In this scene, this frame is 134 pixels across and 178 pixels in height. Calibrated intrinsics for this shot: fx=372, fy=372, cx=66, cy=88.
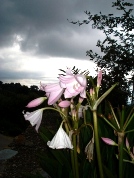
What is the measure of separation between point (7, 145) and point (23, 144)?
51 cm

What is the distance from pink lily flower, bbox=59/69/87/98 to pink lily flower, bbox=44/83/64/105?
0.04 m

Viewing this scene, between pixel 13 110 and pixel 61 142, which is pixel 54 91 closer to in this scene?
pixel 61 142

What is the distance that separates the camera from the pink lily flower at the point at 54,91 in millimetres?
1426

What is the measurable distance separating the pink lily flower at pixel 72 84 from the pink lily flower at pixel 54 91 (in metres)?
0.04

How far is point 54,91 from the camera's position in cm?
144

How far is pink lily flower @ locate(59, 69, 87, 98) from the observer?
1.37m

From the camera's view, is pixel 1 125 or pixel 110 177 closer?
pixel 110 177

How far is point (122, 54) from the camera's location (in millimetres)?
7258

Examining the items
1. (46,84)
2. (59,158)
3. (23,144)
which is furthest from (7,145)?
(46,84)

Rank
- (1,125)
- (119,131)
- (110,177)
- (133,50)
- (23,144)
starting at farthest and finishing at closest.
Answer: (1,125)
(23,144)
(133,50)
(110,177)
(119,131)

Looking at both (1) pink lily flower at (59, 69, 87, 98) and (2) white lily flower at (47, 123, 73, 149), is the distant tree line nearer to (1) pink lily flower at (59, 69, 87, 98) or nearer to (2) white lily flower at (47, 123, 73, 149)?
(2) white lily flower at (47, 123, 73, 149)

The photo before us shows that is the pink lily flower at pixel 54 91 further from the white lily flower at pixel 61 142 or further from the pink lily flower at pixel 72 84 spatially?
the white lily flower at pixel 61 142

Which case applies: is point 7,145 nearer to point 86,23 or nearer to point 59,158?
point 86,23

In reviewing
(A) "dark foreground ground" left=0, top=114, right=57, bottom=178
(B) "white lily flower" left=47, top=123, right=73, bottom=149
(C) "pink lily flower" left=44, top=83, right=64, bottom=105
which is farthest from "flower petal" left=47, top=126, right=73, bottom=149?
(A) "dark foreground ground" left=0, top=114, right=57, bottom=178
